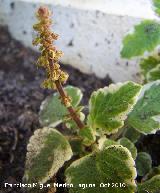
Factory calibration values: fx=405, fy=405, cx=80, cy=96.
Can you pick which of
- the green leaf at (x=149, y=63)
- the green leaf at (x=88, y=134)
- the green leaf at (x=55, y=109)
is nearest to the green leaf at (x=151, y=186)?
the green leaf at (x=88, y=134)

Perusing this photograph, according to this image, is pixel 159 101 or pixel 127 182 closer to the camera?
pixel 127 182

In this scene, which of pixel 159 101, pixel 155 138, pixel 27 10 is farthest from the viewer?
pixel 27 10

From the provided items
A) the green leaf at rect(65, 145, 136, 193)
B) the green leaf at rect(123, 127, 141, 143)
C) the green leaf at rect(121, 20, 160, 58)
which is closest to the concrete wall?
the green leaf at rect(121, 20, 160, 58)

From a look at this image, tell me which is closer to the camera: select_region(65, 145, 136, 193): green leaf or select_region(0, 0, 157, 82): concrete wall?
select_region(65, 145, 136, 193): green leaf

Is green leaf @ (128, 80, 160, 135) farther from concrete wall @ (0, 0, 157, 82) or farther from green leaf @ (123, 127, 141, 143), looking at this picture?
concrete wall @ (0, 0, 157, 82)

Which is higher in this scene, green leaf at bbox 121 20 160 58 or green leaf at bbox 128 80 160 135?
green leaf at bbox 121 20 160 58

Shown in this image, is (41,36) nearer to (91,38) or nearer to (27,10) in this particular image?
(91,38)

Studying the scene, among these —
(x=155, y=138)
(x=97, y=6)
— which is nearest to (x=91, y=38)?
(x=97, y=6)

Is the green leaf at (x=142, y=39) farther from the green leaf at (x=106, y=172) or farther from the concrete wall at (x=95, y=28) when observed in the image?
the green leaf at (x=106, y=172)
